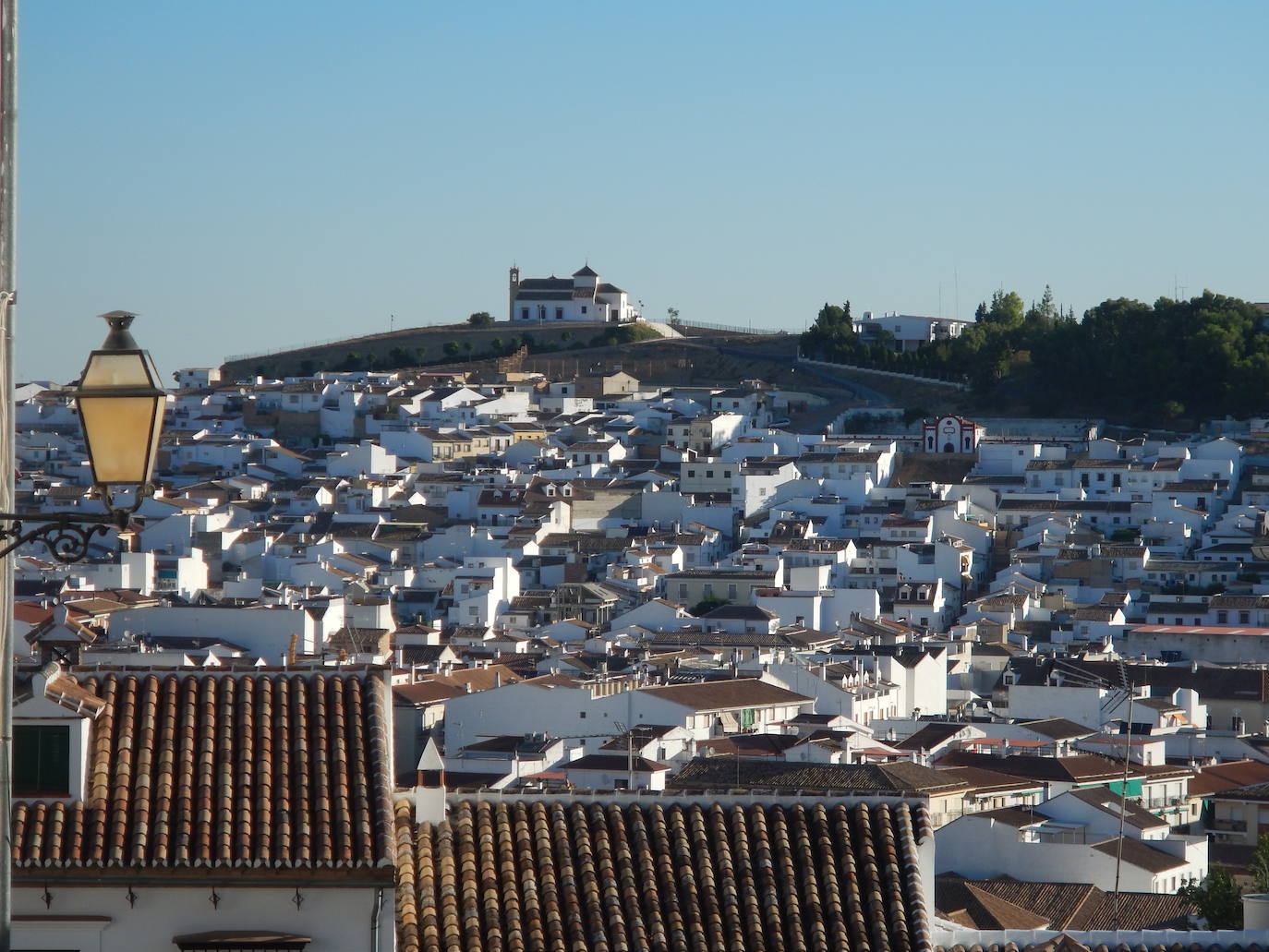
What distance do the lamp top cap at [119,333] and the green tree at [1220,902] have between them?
12507 mm

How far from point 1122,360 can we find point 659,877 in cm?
5178

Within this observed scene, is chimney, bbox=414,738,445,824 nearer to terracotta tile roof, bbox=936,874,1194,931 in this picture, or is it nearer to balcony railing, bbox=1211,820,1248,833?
terracotta tile roof, bbox=936,874,1194,931

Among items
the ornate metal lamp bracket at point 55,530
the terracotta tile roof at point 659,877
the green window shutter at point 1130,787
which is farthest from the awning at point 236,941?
the green window shutter at point 1130,787

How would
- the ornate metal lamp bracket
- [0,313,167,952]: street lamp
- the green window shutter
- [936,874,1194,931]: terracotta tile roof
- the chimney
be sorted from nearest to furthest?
the ornate metal lamp bracket → [0,313,167,952]: street lamp → the chimney → [936,874,1194,931]: terracotta tile roof → the green window shutter

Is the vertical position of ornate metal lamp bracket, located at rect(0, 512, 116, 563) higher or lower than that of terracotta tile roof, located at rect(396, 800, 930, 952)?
higher

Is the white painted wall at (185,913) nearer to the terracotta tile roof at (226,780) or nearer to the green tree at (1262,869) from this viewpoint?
the terracotta tile roof at (226,780)

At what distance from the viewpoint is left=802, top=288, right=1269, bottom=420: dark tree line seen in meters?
55.4

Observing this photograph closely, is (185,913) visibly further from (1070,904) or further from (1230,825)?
(1230,825)

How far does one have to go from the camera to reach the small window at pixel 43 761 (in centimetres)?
634

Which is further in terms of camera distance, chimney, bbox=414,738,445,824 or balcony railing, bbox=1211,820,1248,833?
balcony railing, bbox=1211,820,1248,833

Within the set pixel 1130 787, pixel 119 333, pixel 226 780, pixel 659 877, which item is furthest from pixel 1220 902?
pixel 119 333

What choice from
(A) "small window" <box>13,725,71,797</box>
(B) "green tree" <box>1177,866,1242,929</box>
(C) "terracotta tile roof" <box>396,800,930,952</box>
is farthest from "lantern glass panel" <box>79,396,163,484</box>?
(B) "green tree" <box>1177,866,1242,929</box>

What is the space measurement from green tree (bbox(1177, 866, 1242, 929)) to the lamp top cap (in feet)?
41.0

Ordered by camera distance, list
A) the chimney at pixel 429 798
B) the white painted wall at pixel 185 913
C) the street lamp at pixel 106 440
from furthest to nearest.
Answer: the chimney at pixel 429 798, the white painted wall at pixel 185 913, the street lamp at pixel 106 440
